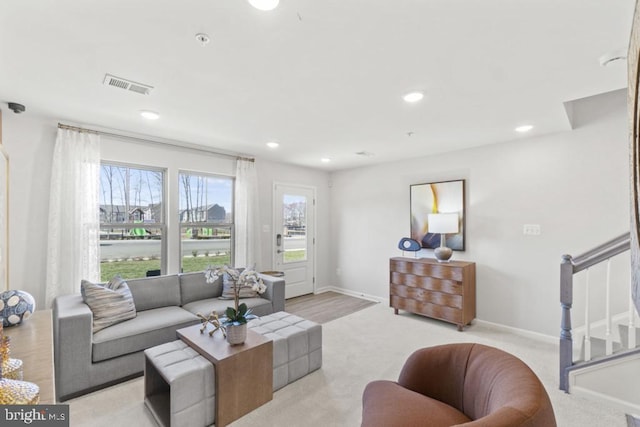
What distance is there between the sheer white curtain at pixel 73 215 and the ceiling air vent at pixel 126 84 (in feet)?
4.47

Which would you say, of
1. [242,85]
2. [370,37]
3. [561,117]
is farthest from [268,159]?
[561,117]

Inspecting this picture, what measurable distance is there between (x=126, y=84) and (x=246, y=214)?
2477mm

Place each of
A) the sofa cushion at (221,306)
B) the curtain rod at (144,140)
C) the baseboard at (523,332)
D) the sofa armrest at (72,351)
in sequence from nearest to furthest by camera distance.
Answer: the sofa armrest at (72,351) → the curtain rod at (144,140) → the sofa cushion at (221,306) → the baseboard at (523,332)

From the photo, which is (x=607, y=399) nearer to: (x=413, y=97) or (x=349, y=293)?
(x=413, y=97)

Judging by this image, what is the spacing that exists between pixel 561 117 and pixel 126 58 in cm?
367

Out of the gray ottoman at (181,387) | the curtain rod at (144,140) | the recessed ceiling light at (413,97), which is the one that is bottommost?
the gray ottoman at (181,387)

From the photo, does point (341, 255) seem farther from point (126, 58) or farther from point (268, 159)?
point (126, 58)

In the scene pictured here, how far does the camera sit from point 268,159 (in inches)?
191

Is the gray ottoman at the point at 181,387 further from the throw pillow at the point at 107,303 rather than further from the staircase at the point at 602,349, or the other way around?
the staircase at the point at 602,349

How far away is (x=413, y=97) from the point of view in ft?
7.75

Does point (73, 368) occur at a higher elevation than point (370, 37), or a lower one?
lower

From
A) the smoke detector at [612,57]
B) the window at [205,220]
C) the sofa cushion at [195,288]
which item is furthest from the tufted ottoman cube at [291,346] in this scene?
the smoke detector at [612,57]

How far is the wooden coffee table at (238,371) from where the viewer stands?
1.97 meters

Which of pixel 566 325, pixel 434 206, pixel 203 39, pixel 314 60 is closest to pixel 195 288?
pixel 203 39
